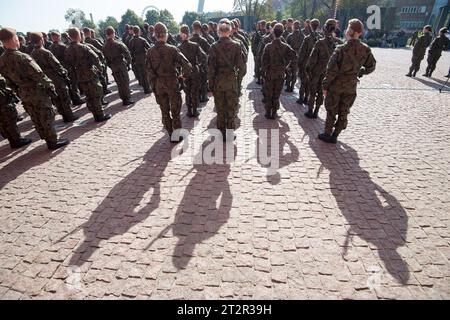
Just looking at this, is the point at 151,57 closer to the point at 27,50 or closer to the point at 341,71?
the point at 341,71

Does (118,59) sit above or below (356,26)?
below

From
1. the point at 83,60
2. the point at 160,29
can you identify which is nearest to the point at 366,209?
the point at 160,29

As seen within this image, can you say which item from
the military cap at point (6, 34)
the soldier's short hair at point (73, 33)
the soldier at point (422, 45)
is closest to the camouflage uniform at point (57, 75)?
the soldier's short hair at point (73, 33)

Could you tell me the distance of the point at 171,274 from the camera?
3256mm

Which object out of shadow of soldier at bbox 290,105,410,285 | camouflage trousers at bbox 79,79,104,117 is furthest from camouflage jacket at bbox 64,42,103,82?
shadow of soldier at bbox 290,105,410,285

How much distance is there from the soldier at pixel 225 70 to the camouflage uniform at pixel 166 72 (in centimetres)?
59

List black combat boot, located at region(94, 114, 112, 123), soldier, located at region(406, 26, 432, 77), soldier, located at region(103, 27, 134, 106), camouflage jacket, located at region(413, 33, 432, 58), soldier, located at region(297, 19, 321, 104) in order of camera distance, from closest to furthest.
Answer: soldier, located at region(297, 19, 321, 104)
black combat boot, located at region(94, 114, 112, 123)
soldier, located at region(103, 27, 134, 106)
soldier, located at region(406, 26, 432, 77)
camouflage jacket, located at region(413, 33, 432, 58)

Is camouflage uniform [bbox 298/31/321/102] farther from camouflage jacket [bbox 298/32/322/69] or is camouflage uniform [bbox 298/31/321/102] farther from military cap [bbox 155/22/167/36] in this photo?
military cap [bbox 155/22/167/36]

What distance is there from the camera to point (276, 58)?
7.16 meters

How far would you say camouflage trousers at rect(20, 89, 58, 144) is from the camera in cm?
594

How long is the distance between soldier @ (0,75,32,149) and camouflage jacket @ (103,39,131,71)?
3.22 metres

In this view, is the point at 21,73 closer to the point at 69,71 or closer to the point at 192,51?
the point at 192,51

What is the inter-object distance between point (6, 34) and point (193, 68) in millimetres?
4329

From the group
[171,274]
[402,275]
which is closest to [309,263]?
[402,275]
